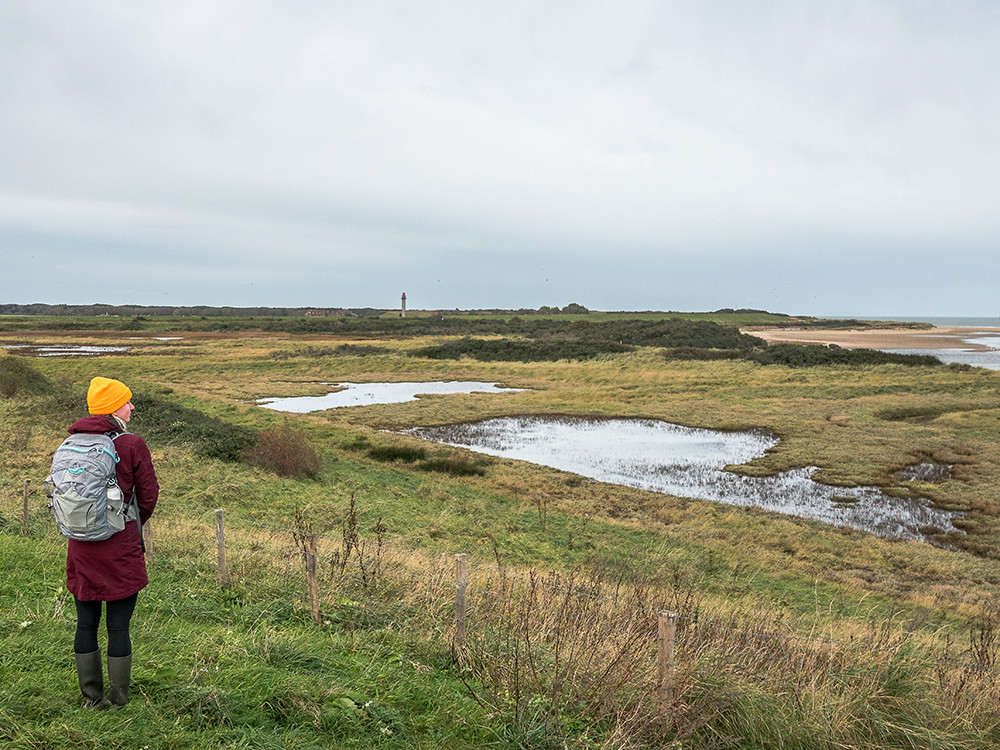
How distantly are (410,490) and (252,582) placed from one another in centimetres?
1110

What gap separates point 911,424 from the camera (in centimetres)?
3297

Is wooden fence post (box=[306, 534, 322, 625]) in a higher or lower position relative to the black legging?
lower

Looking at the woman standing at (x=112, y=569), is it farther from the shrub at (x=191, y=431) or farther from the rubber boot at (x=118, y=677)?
the shrub at (x=191, y=431)

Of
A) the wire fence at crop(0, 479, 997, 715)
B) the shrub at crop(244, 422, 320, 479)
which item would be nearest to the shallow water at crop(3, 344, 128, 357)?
the shrub at crop(244, 422, 320, 479)

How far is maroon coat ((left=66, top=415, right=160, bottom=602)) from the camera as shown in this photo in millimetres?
4148

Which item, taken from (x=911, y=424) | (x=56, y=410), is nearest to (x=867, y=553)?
(x=911, y=424)

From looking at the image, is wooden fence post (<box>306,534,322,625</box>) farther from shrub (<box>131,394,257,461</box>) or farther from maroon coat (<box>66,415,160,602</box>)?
shrub (<box>131,394,257,461</box>)

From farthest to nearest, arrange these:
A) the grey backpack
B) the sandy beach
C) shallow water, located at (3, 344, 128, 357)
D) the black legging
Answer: the sandy beach, shallow water, located at (3, 344, 128, 357), the black legging, the grey backpack

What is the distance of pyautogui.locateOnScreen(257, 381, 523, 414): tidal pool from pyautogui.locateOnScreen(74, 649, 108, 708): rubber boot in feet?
102

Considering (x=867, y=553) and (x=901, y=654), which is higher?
(x=901, y=654)

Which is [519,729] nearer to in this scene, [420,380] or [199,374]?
[420,380]

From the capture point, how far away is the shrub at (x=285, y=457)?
18795 mm

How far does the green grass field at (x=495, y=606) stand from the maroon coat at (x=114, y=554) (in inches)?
32.0

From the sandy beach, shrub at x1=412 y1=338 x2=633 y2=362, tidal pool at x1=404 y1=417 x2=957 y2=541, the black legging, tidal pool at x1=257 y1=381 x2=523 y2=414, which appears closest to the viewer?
the black legging
